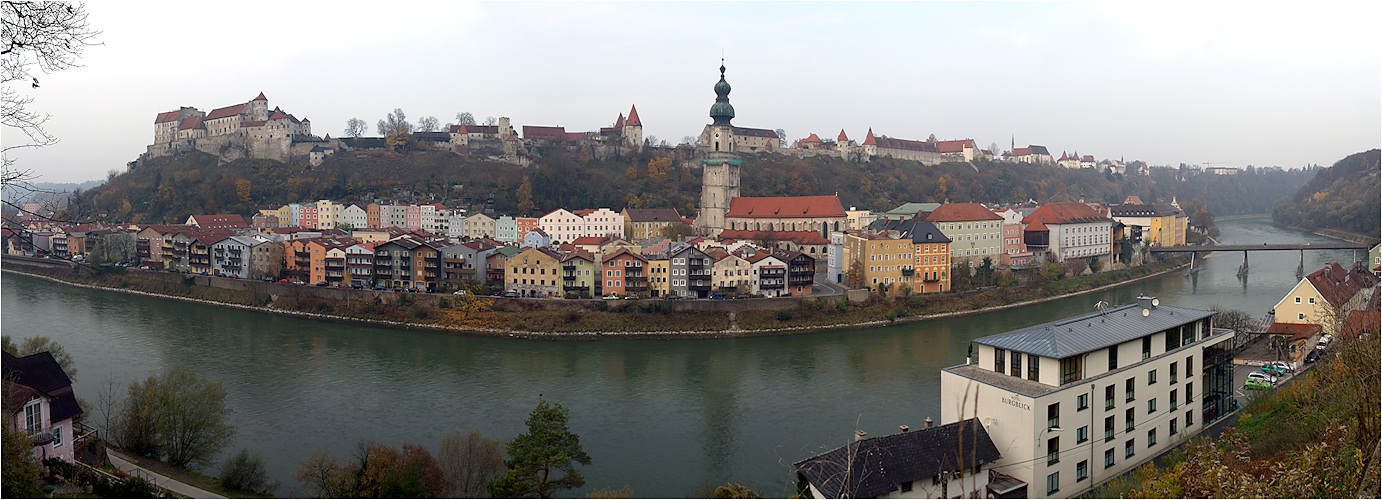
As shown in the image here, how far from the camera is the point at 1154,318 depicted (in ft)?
19.6

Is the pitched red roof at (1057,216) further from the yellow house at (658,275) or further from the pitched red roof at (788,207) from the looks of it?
the yellow house at (658,275)

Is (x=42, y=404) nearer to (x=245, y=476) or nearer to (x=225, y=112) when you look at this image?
(x=245, y=476)

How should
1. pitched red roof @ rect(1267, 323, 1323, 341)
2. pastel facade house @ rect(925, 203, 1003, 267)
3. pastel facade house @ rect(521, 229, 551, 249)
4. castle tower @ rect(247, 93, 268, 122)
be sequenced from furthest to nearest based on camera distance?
castle tower @ rect(247, 93, 268, 122) < pastel facade house @ rect(521, 229, 551, 249) < pastel facade house @ rect(925, 203, 1003, 267) < pitched red roof @ rect(1267, 323, 1323, 341)

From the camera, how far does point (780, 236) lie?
20.7 m

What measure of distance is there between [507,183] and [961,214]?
1377cm

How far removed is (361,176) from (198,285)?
1090cm

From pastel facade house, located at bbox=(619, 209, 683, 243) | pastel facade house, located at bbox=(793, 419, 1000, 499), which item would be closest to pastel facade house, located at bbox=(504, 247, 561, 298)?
pastel facade house, located at bbox=(619, 209, 683, 243)

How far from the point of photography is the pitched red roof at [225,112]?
29.9 m

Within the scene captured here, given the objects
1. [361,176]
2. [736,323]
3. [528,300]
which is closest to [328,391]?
[528,300]

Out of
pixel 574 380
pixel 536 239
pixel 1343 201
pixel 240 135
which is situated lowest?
pixel 574 380

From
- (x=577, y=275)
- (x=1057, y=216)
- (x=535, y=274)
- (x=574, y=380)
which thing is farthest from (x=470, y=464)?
(x=1057, y=216)

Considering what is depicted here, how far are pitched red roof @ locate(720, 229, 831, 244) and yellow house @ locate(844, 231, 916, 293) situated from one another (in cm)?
435

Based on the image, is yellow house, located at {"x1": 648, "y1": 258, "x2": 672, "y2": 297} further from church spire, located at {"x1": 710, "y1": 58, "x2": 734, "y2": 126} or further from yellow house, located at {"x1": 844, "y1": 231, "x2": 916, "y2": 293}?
church spire, located at {"x1": 710, "y1": 58, "x2": 734, "y2": 126}

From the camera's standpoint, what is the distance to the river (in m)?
7.12
